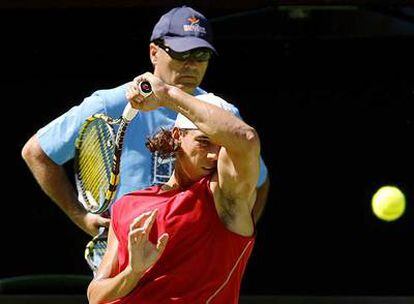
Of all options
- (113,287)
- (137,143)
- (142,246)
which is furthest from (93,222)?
(142,246)

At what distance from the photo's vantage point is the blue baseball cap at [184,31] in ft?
13.5

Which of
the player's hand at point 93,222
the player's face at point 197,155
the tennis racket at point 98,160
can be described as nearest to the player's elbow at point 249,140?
the player's face at point 197,155

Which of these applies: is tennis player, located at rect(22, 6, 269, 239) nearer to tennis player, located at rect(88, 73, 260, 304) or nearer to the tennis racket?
the tennis racket

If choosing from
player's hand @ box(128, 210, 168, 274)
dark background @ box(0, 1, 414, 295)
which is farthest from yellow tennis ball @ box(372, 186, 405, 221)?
player's hand @ box(128, 210, 168, 274)

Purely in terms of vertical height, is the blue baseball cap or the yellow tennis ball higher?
the blue baseball cap

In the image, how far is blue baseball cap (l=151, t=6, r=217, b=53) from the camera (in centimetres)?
412

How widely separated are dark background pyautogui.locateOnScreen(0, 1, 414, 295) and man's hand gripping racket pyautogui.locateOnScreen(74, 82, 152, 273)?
229 cm

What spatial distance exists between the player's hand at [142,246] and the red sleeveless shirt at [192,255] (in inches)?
4.1

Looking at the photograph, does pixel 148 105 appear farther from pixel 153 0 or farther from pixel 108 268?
pixel 153 0

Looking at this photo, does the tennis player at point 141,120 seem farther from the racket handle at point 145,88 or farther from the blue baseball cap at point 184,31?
the racket handle at point 145,88

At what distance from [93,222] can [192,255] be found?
1.01 meters

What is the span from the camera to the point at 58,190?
4.34 m

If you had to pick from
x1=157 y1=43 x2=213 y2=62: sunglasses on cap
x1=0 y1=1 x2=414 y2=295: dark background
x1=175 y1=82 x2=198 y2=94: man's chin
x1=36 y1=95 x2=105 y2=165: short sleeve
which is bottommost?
x1=0 y1=1 x2=414 y2=295: dark background

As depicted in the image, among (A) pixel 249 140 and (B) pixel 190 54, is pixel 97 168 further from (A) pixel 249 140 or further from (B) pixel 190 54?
(A) pixel 249 140
